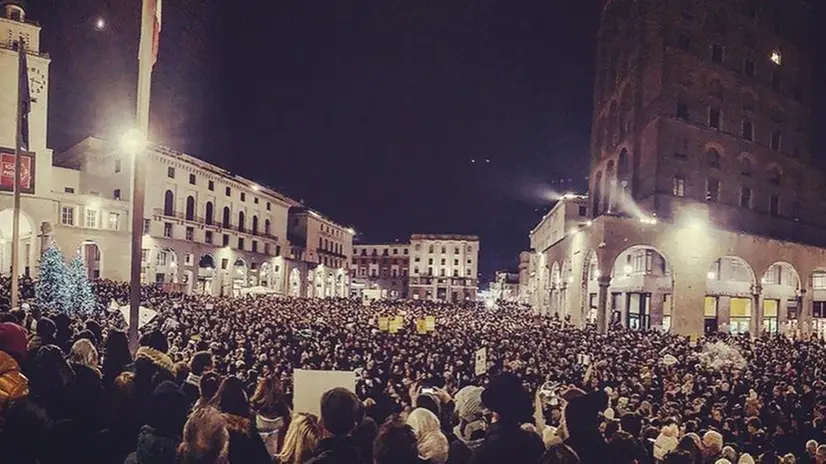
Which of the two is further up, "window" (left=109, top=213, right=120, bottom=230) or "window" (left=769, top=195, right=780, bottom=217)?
"window" (left=769, top=195, right=780, bottom=217)

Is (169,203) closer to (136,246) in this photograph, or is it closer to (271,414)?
(136,246)

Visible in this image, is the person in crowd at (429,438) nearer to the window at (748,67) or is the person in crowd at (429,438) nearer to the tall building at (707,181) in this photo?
the tall building at (707,181)

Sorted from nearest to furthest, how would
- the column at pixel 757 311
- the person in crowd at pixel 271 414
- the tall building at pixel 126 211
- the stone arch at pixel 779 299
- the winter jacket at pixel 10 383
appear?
the winter jacket at pixel 10 383
the person in crowd at pixel 271 414
the column at pixel 757 311
the stone arch at pixel 779 299
the tall building at pixel 126 211

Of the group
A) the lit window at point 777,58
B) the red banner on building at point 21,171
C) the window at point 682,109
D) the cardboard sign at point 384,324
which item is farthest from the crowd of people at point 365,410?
the lit window at point 777,58

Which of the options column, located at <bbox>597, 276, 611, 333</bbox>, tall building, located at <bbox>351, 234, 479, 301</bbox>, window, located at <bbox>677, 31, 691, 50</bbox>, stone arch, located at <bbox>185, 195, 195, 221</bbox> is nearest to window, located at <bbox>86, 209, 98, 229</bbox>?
stone arch, located at <bbox>185, 195, 195, 221</bbox>

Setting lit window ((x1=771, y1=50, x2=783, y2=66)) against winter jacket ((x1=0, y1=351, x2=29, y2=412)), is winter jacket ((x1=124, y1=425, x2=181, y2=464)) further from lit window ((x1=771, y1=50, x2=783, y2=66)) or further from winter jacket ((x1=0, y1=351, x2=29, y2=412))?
lit window ((x1=771, y1=50, x2=783, y2=66))

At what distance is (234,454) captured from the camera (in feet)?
14.8

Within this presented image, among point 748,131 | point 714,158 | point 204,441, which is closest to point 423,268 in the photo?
point 748,131

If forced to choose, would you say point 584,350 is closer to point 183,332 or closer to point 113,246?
point 183,332

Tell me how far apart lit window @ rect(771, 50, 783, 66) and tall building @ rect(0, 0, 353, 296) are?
44078mm

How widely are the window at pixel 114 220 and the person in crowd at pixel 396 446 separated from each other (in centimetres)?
5237

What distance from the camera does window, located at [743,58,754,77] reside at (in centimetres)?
4441

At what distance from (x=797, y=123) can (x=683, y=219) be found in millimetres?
15066

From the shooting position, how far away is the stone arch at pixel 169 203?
5506cm
